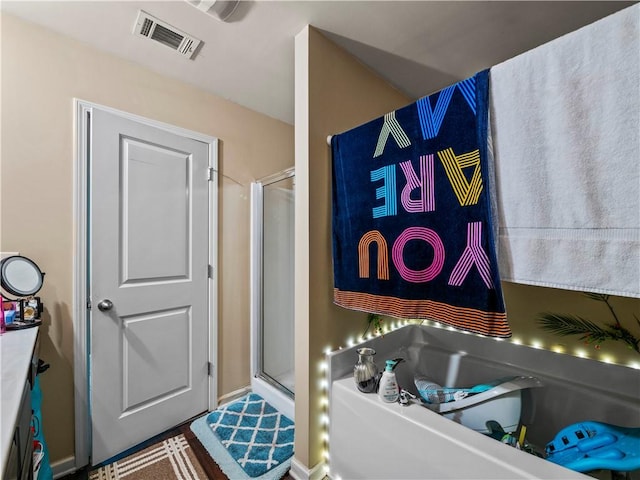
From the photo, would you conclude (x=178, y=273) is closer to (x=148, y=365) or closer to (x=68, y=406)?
(x=148, y=365)

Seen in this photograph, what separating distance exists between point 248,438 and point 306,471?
1.58 ft

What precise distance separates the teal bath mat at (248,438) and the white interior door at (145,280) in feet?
0.67

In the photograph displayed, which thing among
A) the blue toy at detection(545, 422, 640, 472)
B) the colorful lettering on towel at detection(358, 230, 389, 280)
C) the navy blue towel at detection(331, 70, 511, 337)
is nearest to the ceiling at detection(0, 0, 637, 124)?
the navy blue towel at detection(331, 70, 511, 337)

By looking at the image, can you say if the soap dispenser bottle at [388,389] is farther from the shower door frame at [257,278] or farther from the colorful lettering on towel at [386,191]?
the shower door frame at [257,278]

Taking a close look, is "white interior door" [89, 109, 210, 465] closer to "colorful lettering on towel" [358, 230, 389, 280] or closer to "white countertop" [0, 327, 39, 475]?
"white countertop" [0, 327, 39, 475]

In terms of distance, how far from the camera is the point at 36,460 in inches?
39.7

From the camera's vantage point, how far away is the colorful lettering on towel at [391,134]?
1.20m

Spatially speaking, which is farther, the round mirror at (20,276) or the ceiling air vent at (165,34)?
the ceiling air vent at (165,34)

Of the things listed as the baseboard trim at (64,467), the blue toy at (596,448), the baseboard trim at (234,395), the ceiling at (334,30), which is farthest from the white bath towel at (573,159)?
the baseboard trim at (64,467)

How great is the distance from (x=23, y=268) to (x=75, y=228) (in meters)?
0.29

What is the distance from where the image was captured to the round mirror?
4.03 feet

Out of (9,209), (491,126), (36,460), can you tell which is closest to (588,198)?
(491,126)

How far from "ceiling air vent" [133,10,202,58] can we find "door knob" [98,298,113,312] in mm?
1455

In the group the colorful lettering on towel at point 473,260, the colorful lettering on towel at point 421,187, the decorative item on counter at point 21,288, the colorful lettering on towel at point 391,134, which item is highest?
the colorful lettering on towel at point 391,134
